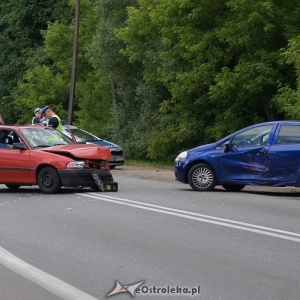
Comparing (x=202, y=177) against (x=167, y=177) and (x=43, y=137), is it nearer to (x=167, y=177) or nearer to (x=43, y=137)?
(x=43, y=137)

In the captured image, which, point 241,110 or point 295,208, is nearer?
point 295,208

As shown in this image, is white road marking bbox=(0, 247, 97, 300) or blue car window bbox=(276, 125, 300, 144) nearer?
white road marking bbox=(0, 247, 97, 300)

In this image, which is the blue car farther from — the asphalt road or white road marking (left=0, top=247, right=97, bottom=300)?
white road marking (left=0, top=247, right=97, bottom=300)

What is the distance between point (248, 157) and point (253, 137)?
1.55ft

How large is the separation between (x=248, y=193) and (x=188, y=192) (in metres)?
1.34

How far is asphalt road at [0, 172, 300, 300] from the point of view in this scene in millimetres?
8914

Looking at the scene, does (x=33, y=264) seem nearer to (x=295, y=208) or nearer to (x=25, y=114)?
(x=295, y=208)

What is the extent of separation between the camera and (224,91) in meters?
30.5

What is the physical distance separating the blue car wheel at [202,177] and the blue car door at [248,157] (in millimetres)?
259

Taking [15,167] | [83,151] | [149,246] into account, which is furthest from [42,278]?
[15,167]

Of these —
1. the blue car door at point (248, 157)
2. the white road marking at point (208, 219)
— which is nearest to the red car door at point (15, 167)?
the white road marking at point (208, 219)

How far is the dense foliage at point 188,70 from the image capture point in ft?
99.0

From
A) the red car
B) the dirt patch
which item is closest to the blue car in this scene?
the dirt patch

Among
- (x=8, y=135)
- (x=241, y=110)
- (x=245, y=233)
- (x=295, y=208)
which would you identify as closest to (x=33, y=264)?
(x=245, y=233)
